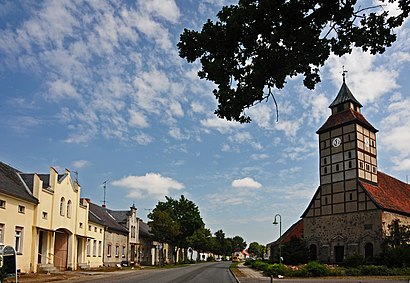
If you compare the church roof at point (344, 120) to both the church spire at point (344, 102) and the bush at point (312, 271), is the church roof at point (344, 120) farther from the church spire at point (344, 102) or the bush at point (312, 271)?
the bush at point (312, 271)

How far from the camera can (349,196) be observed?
51.3 m

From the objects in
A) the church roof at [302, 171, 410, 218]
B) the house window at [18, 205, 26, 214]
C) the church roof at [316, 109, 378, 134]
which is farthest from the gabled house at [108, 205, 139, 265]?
the house window at [18, 205, 26, 214]

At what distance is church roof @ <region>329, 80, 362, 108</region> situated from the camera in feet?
185

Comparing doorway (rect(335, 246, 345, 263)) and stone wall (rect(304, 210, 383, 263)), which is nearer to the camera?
stone wall (rect(304, 210, 383, 263))

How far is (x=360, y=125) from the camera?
52469mm

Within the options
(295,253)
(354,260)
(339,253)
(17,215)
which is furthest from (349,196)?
(17,215)

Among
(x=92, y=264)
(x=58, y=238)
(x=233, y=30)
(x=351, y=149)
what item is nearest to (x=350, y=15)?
(x=233, y=30)

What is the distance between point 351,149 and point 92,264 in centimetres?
3079

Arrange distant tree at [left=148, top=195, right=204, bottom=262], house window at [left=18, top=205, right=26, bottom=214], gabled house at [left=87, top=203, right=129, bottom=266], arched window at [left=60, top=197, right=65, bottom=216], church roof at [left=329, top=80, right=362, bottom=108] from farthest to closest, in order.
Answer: distant tree at [left=148, top=195, right=204, bottom=262] < church roof at [left=329, top=80, right=362, bottom=108] < gabled house at [left=87, top=203, right=129, bottom=266] < arched window at [left=60, top=197, right=65, bottom=216] < house window at [left=18, top=205, right=26, bottom=214]

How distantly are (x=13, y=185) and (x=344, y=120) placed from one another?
38.1m

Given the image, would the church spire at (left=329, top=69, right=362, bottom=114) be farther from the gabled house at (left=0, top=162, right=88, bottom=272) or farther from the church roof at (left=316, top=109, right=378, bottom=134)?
the gabled house at (left=0, top=162, right=88, bottom=272)

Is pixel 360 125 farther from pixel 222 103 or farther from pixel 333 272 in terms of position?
pixel 222 103

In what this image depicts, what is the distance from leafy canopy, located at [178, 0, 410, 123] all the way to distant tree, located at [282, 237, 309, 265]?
4479cm

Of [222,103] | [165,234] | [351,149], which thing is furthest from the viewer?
[165,234]
